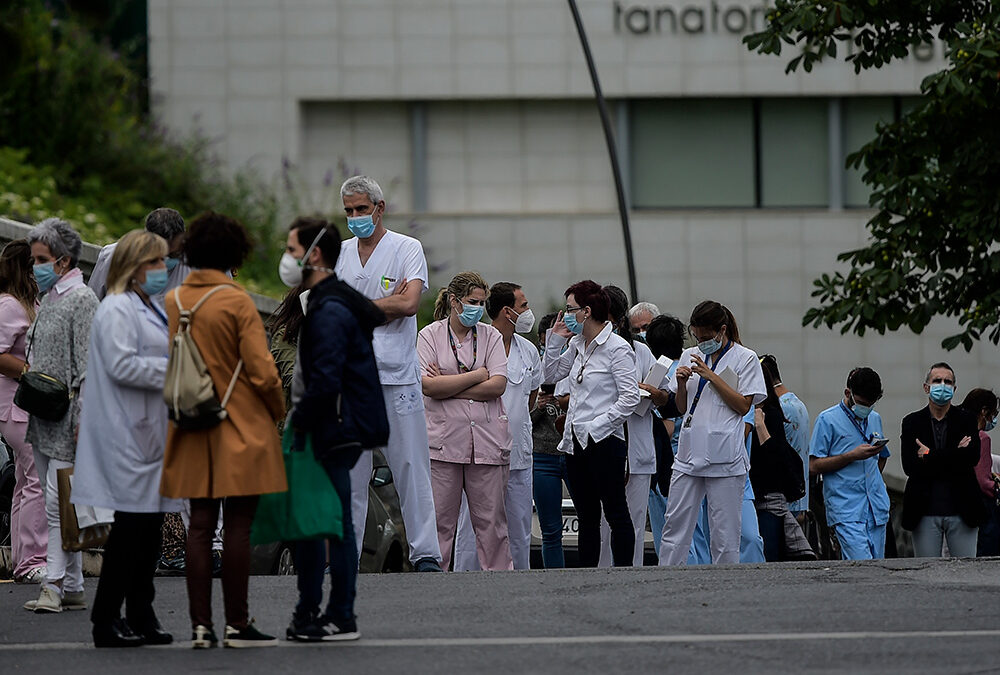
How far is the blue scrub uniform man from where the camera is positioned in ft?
45.2

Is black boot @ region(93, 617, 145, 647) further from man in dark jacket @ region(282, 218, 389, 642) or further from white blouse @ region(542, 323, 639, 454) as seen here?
white blouse @ region(542, 323, 639, 454)

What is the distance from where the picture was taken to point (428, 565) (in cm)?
1083

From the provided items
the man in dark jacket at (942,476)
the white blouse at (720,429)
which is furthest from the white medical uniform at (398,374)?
the man in dark jacket at (942,476)

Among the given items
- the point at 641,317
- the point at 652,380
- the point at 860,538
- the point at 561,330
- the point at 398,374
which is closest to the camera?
the point at 398,374

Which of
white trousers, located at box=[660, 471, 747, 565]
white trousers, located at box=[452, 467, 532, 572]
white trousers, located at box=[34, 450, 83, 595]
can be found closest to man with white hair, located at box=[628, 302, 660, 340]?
white trousers, located at box=[452, 467, 532, 572]

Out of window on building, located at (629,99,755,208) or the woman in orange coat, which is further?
window on building, located at (629,99,755,208)

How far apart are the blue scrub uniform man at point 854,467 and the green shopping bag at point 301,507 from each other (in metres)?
6.92

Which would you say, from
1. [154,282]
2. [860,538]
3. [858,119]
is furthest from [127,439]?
[858,119]

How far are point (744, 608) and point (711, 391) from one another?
3.29 meters

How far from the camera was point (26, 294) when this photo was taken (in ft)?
32.8

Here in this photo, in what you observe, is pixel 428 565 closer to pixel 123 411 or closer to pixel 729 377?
pixel 729 377

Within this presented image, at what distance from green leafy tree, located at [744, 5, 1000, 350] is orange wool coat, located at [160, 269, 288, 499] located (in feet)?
29.9

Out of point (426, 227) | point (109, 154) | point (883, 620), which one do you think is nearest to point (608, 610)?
point (883, 620)

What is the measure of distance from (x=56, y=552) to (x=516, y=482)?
4.23 m
